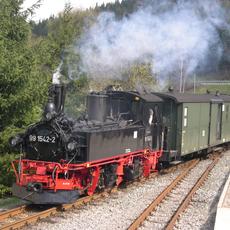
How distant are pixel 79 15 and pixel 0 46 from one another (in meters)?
14.1

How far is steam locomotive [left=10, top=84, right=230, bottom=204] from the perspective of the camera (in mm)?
10227

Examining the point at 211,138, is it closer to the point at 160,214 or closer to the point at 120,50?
the point at 120,50

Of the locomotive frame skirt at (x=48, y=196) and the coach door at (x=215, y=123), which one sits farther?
the coach door at (x=215, y=123)

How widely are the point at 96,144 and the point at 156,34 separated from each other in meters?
10.3

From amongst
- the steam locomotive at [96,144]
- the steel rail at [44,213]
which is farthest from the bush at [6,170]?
the steel rail at [44,213]

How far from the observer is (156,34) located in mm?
19891

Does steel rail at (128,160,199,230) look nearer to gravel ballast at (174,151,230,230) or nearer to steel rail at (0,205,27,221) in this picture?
gravel ballast at (174,151,230,230)

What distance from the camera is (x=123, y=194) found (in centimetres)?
1198

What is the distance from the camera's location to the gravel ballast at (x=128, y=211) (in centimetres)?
905

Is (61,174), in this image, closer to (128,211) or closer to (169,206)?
(128,211)

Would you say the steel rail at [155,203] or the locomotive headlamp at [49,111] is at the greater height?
the locomotive headlamp at [49,111]

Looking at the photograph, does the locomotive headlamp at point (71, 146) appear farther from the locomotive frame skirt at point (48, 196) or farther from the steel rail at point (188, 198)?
the steel rail at point (188, 198)

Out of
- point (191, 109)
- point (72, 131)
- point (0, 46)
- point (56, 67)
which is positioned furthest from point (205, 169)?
A: point (0, 46)

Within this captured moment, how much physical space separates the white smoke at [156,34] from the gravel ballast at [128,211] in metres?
6.52
